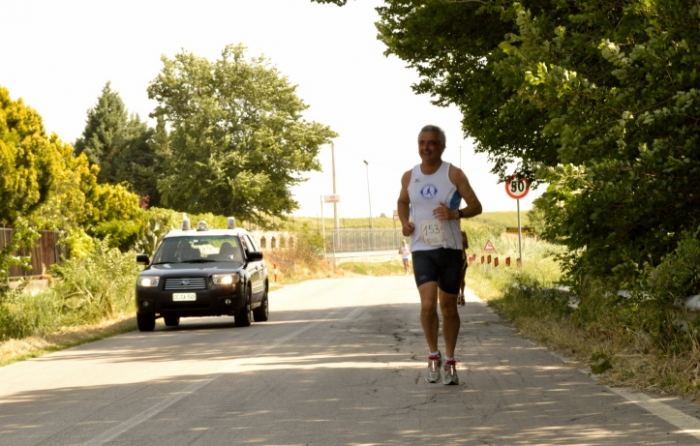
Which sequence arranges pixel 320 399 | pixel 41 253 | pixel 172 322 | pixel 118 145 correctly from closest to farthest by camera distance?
pixel 320 399 → pixel 172 322 → pixel 41 253 → pixel 118 145

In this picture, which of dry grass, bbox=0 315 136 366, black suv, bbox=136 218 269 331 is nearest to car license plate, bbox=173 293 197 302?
black suv, bbox=136 218 269 331

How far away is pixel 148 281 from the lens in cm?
1938

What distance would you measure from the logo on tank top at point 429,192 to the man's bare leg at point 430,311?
0.74 meters

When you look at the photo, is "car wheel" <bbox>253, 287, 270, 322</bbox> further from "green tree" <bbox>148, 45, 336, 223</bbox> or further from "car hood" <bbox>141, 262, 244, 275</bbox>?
"green tree" <bbox>148, 45, 336, 223</bbox>

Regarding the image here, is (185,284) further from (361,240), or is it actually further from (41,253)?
(361,240)

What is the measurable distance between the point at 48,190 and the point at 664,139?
21303 mm

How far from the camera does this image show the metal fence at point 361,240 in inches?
2960

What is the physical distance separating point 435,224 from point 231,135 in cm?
6221

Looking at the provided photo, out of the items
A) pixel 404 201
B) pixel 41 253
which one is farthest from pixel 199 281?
pixel 41 253

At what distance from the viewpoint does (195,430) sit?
25.5 ft

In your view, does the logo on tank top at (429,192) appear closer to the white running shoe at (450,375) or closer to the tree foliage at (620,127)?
the tree foliage at (620,127)

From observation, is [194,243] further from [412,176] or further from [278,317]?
[412,176]

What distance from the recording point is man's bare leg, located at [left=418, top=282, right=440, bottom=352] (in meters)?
9.79

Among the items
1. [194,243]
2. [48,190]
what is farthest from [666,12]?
[48,190]
